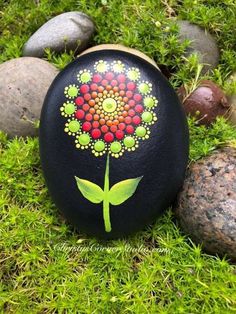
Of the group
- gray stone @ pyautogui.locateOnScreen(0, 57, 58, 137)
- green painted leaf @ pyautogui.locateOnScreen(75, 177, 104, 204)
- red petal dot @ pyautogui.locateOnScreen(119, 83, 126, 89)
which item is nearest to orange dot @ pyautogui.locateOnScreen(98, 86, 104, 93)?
red petal dot @ pyautogui.locateOnScreen(119, 83, 126, 89)

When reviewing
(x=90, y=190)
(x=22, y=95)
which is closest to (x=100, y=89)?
(x=90, y=190)

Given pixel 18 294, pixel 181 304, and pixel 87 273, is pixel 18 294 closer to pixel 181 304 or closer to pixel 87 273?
pixel 87 273

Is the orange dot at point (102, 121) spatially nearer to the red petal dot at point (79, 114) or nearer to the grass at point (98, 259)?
the red petal dot at point (79, 114)

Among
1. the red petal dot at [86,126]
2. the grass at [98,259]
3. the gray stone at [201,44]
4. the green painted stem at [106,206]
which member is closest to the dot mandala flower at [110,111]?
the red petal dot at [86,126]

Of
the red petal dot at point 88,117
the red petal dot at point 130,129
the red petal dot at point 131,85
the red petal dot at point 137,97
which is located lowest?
the red petal dot at point 130,129

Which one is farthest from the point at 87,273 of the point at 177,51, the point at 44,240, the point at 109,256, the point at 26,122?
the point at 177,51

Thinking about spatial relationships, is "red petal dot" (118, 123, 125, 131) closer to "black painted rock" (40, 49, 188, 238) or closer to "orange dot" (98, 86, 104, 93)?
"black painted rock" (40, 49, 188, 238)
